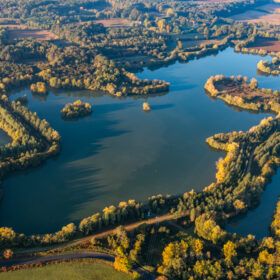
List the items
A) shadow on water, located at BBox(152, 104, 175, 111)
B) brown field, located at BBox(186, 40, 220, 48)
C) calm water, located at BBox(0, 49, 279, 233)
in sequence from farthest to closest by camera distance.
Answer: brown field, located at BBox(186, 40, 220, 48), shadow on water, located at BBox(152, 104, 175, 111), calm water, located at BBox(0, 49, 279, 233)

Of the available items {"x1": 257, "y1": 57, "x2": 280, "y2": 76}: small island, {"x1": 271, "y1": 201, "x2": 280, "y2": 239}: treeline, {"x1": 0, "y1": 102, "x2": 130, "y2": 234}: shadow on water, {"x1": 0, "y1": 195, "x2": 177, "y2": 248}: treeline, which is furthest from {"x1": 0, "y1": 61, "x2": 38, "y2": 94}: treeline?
{"x1": 257, "y1": 57, "x2": 280, "y2": 76}: small island

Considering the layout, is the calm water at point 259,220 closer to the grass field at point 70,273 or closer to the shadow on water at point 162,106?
the grass field at point 70,273

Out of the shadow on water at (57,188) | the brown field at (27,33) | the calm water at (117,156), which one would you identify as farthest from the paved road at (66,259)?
the brown field at (27,33)

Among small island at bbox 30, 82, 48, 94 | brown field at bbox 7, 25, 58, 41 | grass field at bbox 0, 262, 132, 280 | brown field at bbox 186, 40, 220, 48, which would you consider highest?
brown field at bbox 7, 25, 58, 41

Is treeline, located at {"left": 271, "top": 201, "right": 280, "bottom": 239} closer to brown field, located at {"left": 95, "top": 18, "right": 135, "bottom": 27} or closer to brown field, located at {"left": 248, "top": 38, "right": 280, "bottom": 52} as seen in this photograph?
brown field, located at {"left": 248, "top": 38, "right": 280, "bottom": 52}

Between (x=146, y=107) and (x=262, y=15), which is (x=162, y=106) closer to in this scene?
(x=146, y=107)
